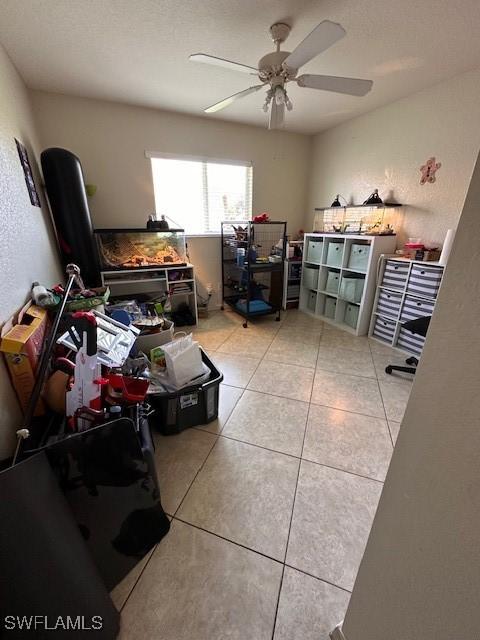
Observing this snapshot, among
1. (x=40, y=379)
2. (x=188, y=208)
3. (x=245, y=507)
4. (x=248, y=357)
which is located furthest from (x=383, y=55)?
(x=245, y=507)

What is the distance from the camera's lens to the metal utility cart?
10.2ft

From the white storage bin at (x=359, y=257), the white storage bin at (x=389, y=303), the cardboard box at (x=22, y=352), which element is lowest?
the white storage bin at (x=389, y=303)

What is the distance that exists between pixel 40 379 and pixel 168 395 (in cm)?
63

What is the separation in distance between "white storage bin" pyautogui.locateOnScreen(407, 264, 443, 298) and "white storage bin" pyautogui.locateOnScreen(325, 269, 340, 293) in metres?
0.86

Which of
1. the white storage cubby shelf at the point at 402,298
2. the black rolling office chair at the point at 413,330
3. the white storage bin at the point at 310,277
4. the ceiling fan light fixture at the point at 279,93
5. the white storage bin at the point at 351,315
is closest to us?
the ceiling fan light fixture at the point at 279,93

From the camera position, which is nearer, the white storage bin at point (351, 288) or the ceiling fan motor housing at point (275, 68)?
the ceiling fan motor housing at point (275, 68)

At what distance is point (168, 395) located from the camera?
1.43m

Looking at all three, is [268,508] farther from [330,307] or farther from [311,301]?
[311,301]

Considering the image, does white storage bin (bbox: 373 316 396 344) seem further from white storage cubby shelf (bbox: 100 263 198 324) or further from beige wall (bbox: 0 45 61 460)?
beige wall (bbox: 0 45 61 460)

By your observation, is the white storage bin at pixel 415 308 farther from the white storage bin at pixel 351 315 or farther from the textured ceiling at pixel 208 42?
the textured ceiling at pixel 208 42

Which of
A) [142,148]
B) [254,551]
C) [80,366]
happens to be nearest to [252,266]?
[142,148]

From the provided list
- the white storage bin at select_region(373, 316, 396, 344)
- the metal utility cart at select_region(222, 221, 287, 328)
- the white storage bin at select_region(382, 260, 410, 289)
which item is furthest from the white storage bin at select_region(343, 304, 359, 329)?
the metal utility cart at select_region(222, 221, 287, 328)

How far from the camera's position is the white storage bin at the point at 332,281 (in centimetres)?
317

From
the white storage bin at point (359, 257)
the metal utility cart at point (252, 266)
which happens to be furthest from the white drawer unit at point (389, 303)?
the metal utility cart at point (252, 266)
